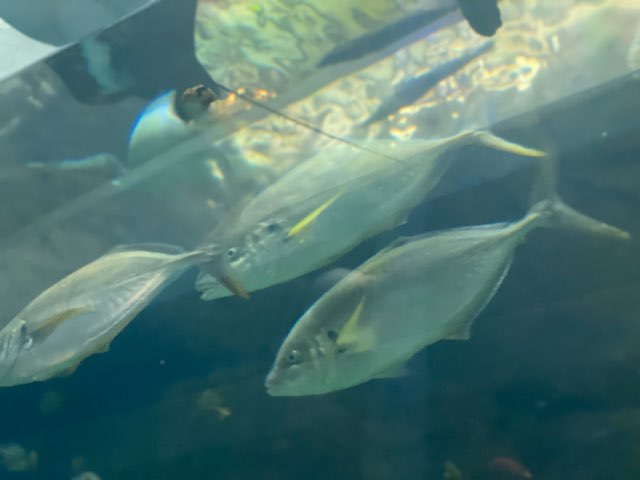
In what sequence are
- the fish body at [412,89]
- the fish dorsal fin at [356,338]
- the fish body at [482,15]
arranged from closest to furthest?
the fish dorsal fin at [356,338], the fish body at [482,15], the fish body at [412,89]

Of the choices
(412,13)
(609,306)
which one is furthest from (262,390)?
(412,13)

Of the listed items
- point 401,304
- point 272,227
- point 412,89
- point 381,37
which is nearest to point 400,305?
point 401,304

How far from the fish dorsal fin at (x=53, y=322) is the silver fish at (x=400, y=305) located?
0.84 m

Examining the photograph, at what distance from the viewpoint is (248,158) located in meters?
3.52

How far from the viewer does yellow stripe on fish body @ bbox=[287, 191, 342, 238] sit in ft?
6.97

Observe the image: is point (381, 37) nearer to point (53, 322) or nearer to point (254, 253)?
point (254, 253)

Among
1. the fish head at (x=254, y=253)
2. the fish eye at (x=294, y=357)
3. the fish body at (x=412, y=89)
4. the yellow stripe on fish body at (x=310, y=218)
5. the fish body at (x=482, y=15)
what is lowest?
the fish eye at (x=294, y=357)

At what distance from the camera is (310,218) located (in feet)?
6.95

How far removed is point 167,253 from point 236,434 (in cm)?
231

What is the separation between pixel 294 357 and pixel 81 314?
0.85m

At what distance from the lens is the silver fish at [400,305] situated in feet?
6.60

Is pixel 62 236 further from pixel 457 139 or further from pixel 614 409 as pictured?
pixel 614 409

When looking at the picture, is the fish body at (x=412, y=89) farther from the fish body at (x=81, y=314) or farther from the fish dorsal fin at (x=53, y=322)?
the fish dorsal fin at (x=53, y=322)

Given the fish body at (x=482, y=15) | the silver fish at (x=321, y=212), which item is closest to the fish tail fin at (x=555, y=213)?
the silver fish at (x=321, y=212)
